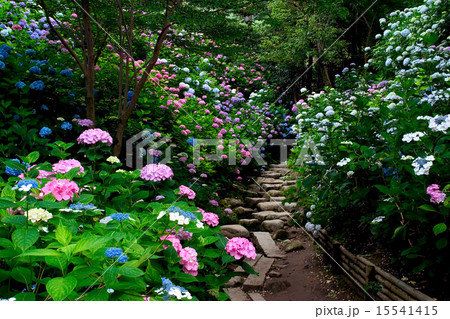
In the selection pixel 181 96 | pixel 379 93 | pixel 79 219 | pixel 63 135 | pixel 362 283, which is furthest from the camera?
pixel 181 96

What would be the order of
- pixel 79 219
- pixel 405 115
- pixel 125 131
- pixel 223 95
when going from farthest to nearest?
pixel 223 95 < pixel 125 131 < pixel 405 115 < pixel 79 219

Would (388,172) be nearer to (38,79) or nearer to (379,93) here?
(379,93)

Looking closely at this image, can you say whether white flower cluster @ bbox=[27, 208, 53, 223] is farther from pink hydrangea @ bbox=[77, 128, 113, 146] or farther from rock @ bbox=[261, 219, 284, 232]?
rock @ bbox=[261, 219, 284, 232]

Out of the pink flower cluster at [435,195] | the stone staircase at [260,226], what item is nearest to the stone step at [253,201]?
the stone staircase at [260,226]

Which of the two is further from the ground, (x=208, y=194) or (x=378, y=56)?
(x=378, y=56)

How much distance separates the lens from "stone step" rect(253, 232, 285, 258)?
14.5 feet

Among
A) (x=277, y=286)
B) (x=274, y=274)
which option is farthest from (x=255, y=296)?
(x=274, y=274)

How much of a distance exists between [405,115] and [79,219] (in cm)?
223

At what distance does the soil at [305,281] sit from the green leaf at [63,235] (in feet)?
8.29

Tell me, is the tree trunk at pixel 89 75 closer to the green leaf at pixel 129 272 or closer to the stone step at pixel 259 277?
the stone step at pixel 259 277

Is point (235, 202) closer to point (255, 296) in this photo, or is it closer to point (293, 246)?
point (293, 246)

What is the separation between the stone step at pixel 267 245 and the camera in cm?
441

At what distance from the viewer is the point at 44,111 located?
3578 millimetres
